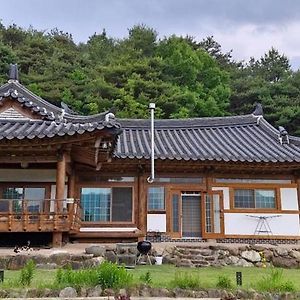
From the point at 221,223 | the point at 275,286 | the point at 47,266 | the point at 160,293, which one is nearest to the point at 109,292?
the point at 160,293

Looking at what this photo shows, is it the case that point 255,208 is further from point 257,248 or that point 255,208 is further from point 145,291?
point 145,291

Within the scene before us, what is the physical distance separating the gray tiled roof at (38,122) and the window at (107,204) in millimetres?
2651

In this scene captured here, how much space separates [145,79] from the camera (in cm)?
3544

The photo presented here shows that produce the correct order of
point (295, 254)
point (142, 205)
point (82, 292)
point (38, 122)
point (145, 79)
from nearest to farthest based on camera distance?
point (82, 292), point (295, 254), point (38, 122), point (142, 205), point (145, 79)

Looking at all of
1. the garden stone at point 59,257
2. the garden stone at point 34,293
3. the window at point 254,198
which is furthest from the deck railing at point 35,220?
the window at point 254,198

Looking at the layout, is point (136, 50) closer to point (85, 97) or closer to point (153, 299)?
point (85, 97)

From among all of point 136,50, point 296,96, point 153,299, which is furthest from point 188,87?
point 153,299

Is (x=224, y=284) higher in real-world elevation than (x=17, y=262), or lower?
lower

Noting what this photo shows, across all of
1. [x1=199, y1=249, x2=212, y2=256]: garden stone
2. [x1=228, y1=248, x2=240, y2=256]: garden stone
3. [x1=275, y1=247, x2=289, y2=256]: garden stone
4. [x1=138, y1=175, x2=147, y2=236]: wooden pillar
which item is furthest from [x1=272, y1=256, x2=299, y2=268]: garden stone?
[x1=138, y1=175, x2=147, y2=236]: wooden pillar

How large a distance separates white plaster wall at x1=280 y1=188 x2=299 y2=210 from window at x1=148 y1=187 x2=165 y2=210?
14.5ft

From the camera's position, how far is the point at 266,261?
13.5m

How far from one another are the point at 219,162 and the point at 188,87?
72.4 ft

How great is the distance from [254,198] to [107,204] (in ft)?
17.8

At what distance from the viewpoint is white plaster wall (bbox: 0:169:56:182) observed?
14719mm
